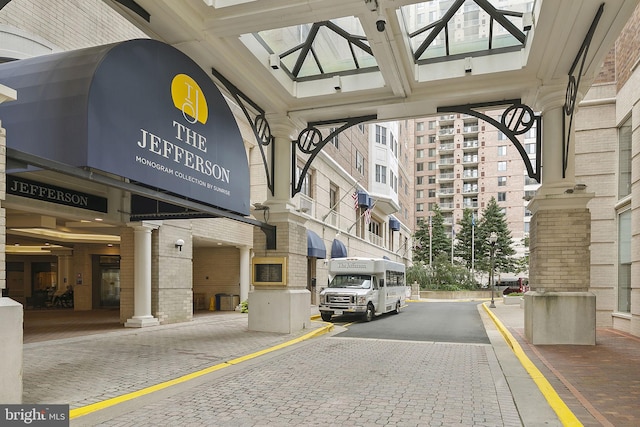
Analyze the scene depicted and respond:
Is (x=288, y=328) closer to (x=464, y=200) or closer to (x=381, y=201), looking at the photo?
(x=381, y=201)

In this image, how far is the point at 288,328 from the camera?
13.1 metres

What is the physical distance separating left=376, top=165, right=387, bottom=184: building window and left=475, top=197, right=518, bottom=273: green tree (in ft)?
90.2

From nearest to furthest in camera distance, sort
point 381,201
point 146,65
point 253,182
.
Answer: point 146,65 < point 253,182 < point 381,201

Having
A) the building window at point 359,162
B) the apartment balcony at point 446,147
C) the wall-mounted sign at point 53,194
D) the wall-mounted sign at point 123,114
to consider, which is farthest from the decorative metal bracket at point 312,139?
the apartment balcony at point 446,147

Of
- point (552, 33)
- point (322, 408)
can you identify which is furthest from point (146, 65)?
point (552, 33)

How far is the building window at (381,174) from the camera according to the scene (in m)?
40.4

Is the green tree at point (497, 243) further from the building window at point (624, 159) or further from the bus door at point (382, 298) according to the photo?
the building window at point (624, 159)

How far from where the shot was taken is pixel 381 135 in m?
42.1

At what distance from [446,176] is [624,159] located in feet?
259

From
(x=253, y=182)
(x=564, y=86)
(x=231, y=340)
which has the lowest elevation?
(x=231, y=340)

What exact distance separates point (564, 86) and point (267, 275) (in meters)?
8.93

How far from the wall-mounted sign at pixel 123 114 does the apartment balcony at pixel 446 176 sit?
85479 millimetres

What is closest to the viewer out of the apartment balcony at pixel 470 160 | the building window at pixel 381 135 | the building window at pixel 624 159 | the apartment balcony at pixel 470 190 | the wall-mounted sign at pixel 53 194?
the wall-mounted sign at pixel 53 194

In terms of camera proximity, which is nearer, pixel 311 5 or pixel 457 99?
pixel 311 5
